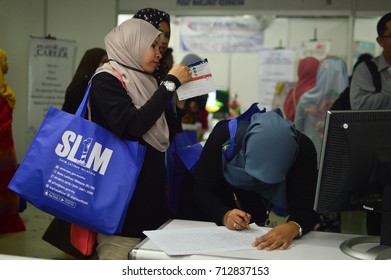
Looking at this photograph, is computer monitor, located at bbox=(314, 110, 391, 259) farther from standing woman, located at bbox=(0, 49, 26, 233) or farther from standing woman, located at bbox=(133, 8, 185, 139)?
standing woman, located at bbox=(0, 49, 26, 233)

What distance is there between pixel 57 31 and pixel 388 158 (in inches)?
175

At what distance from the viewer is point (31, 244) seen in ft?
12.8

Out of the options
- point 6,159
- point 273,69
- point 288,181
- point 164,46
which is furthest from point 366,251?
point 273,69

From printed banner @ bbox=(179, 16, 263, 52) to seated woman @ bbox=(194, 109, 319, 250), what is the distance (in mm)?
5705

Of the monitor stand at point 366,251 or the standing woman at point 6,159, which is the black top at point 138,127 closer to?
the monitor stand at point 366,251

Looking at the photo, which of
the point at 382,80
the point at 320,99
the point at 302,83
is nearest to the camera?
the point at 382,80

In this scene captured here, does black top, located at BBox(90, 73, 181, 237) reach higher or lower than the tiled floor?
higher

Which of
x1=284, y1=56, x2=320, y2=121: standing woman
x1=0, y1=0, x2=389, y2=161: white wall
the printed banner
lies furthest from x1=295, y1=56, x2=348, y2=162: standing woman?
the printed banner

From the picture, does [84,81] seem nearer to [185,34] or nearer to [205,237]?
A: [205,237]

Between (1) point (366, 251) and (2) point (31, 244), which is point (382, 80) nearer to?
(1) point (366, 251)

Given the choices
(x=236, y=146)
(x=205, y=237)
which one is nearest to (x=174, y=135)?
(x=236, y=146)

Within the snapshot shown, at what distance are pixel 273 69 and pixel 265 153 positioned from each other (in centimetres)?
483

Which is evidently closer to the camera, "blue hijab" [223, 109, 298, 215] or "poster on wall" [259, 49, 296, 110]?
"blue hijab" [223, 109, 298, 215]

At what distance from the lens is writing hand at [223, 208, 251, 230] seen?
1764mm
